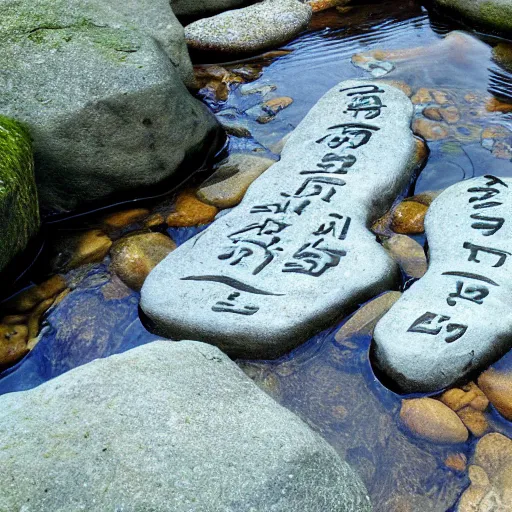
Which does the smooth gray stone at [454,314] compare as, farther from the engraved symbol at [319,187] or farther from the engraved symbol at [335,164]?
the engraved symbol at [335,164]

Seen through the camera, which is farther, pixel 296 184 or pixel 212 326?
pixel 296 184

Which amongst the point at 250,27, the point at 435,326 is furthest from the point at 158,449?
the point at 250,27

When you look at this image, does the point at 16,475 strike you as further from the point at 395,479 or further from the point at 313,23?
the point at 313,23

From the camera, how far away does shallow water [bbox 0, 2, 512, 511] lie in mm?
2736

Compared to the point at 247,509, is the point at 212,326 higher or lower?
lower

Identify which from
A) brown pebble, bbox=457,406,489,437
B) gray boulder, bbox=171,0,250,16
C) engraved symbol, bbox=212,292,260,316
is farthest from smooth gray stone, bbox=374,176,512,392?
gray boulder, bbox=171,0,250,16

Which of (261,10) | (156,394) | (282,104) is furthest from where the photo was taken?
(261,10)

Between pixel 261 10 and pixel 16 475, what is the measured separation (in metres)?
5.54

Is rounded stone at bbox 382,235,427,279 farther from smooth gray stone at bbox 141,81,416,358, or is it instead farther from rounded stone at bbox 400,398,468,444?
rounded stone at bbox 400,398,468,444

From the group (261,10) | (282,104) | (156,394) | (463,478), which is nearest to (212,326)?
(156,394)

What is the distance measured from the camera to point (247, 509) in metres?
1.99

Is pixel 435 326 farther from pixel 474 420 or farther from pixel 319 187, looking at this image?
pixel 319 187

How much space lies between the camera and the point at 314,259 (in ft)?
11.1

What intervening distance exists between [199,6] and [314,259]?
4428 millimetres
